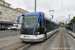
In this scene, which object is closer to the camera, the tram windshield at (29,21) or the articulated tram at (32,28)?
the articulated tram at (32,28)

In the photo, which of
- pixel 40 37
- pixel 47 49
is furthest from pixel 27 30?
pixel 47 49

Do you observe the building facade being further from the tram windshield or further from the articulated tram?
the articulated tram

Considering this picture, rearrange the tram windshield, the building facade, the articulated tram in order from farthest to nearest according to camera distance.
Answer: the building facade, the tram windshield, the articulated tram

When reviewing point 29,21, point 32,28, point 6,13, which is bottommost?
point 32,28

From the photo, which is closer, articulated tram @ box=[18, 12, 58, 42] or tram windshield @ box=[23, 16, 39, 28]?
articulated tram @ box=[18, 12, 58, 42]

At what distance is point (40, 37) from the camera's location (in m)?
7.34

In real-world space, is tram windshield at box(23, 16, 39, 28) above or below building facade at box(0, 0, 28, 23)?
below

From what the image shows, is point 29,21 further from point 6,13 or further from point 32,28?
point 6,13

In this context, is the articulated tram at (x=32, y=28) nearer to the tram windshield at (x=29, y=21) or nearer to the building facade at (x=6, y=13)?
the tram windshield at (x=29, y=21)

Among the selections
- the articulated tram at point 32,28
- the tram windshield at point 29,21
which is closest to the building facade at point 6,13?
the tram windshield at point 29,21

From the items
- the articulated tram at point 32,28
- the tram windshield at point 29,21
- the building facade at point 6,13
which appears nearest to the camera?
the articulated tram at point 32,28

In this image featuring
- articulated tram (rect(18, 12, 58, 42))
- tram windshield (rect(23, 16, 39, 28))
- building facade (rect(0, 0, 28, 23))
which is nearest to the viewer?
articulated tram (rect(18, 12, 58, 42))

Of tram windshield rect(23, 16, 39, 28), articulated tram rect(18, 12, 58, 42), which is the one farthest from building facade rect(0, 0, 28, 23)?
articulated tram rect(18, 12, 58, 42)

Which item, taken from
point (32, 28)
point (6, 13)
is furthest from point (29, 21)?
point (6, 13)
